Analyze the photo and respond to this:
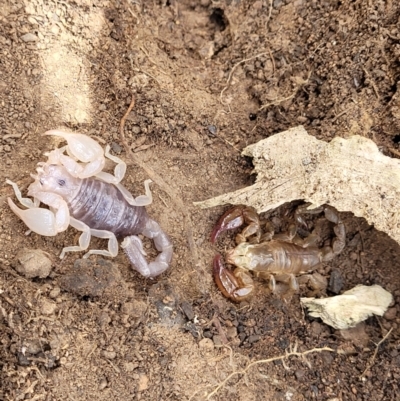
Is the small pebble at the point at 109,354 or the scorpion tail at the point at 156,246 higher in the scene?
the scorpion tail at the point at 156,246

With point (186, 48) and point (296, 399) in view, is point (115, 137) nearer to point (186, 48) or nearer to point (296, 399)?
point (186, 48)

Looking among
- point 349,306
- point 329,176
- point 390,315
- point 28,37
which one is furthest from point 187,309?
point 28,37

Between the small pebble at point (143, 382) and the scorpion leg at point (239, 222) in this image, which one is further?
the scorpion leg at point (239, 222)

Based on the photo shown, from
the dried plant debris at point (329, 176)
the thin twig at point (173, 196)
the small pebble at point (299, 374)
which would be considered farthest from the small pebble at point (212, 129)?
the small pebble at point (299, 374)

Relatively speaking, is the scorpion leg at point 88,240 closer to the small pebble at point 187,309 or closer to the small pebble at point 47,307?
the small pebble at point 47,307

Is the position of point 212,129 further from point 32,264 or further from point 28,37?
point 32,264

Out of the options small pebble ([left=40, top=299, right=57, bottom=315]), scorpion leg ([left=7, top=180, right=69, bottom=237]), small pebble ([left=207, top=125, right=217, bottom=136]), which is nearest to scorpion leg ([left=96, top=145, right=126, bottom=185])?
scorpion leg ([left=7, top=180, right=69, bottom=237])

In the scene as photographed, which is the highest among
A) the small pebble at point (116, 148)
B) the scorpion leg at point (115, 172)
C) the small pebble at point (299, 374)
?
the small pebble at point (116, 148)

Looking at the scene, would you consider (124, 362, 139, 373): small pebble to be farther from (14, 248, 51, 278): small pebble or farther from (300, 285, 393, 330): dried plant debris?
(300, 285, 393, 330): dried plant debris
